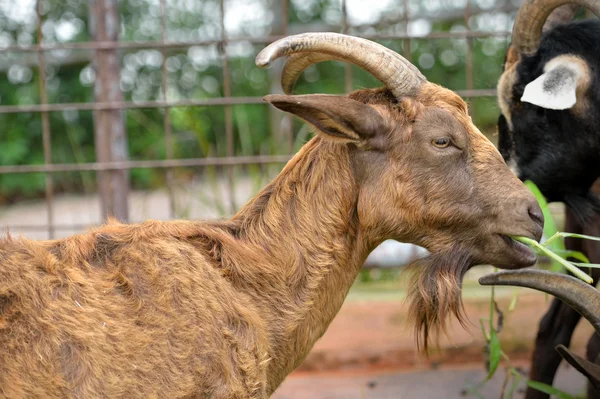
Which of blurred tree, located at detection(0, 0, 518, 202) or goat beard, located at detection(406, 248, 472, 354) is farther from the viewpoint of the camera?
blurred tree, located at detection(0, 0, 518, 202)

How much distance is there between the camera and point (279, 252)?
3.50 meters

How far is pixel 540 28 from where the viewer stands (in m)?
5.01

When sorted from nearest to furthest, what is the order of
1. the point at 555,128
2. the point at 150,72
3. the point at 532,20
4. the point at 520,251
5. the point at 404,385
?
the point at 520,251 < the point at 532,20 < the point at 555,128 < the point at 404,385 < the point at 150,72

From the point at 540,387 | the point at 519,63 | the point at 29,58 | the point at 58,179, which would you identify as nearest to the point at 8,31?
the point at 29,58

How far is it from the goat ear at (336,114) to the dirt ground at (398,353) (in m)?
2.83

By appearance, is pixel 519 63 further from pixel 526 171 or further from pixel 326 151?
pixel 326 151

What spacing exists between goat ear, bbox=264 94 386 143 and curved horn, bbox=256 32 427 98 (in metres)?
0.17

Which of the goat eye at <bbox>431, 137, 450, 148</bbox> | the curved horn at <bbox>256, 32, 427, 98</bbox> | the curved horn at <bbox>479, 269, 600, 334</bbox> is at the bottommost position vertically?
the curved horn at <bbox>479, 269, 600, 334</bbox>

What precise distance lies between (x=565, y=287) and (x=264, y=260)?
1.39 meters

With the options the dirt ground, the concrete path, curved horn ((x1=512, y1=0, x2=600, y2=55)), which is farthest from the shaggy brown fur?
the dirt ground

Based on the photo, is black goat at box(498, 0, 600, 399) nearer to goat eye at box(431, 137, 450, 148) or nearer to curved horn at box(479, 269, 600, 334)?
curved horn at box(479, 269, 600, 334)

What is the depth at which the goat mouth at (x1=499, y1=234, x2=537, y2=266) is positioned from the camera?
139 inches

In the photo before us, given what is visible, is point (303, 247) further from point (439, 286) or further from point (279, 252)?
point (439, 286)

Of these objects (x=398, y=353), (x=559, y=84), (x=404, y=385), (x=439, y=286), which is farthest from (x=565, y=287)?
(x=398, y=353)
